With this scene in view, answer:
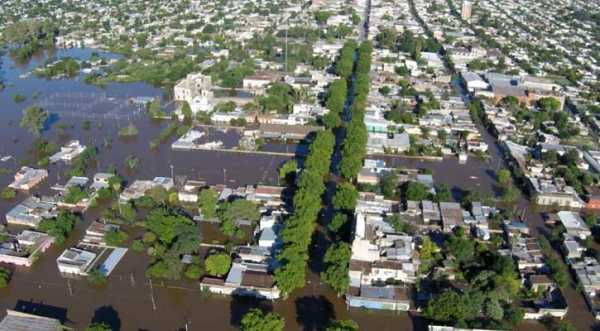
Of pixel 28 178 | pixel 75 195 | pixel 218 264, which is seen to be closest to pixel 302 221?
pixel 218 264

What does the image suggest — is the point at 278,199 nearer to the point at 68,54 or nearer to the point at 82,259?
the point at 82,259

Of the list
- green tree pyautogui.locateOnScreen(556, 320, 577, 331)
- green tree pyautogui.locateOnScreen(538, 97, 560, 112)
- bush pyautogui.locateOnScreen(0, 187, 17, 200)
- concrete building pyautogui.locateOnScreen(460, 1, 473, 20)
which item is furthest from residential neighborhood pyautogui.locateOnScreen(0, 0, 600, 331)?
concrete building pyautogui.locateOnScreen(460, 1, 473, 20)

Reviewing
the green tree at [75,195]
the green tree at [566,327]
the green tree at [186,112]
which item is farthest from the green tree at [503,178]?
the green tree at [75,195]

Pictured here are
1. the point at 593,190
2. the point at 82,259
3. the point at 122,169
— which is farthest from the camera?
the point at 122,169

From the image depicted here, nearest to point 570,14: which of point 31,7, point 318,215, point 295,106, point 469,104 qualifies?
point 469,104

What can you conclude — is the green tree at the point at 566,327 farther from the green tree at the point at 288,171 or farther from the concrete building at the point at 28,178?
the concrete building at the point at 28,178

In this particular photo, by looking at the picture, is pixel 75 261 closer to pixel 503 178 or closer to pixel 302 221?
pixel 302 221
